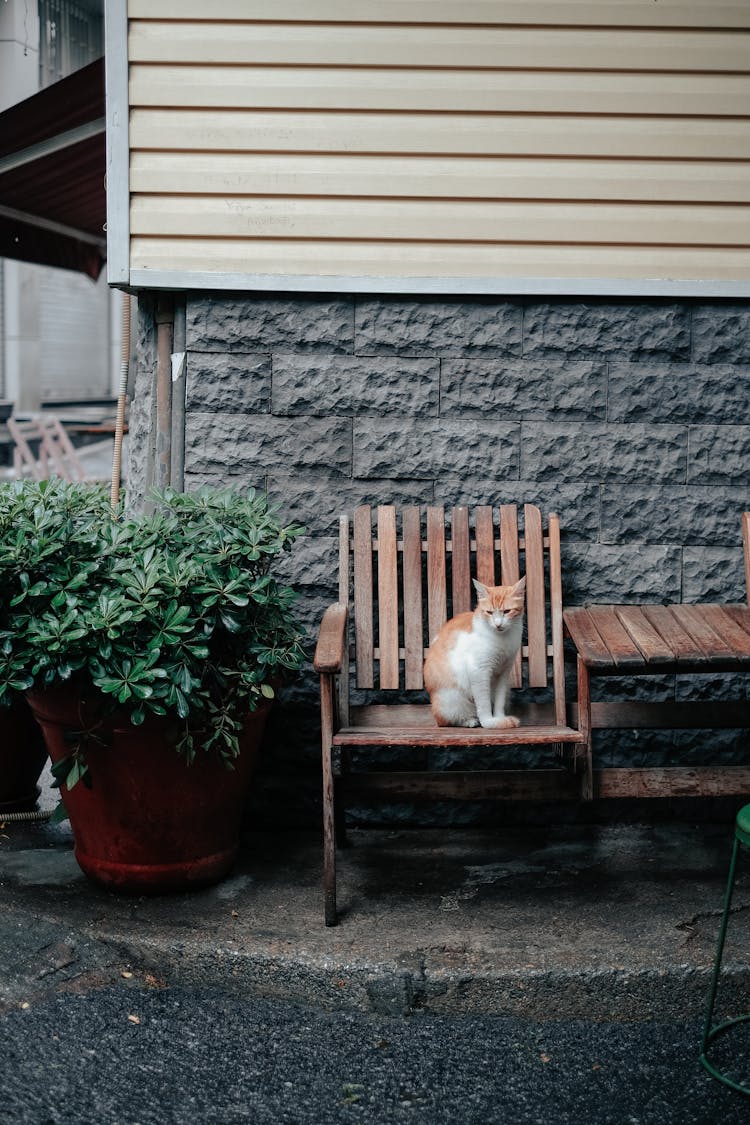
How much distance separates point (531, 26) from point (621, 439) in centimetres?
148

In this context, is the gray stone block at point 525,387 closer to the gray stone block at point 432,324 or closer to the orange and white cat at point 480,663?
the gray stone block at point 432,324

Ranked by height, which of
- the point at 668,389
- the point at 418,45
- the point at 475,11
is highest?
the point at 475,11

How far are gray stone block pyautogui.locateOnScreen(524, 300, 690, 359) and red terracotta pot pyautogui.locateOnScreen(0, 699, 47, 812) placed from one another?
2259 millimetres

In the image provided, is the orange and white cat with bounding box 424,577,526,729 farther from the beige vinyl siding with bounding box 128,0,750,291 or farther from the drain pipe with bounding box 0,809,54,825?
the drain pipe with bounding box 0,809,54,825

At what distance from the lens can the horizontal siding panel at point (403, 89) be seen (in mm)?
3941

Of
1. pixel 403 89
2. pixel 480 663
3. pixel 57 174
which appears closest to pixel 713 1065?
pixel 480 663

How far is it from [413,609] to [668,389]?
49.1 inches

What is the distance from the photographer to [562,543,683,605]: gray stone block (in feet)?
13.6

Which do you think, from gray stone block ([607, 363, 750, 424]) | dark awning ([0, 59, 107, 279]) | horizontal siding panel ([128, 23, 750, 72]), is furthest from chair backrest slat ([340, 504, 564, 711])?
dark awning ([0, 59, 107, 279])

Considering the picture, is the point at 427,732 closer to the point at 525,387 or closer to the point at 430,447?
the point at 430,447

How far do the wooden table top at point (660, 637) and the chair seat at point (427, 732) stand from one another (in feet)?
0.89

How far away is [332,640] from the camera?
3367 millimetres

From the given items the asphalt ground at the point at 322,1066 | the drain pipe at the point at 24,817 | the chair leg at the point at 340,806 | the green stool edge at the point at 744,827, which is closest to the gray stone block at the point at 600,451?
the chair leg at the point at 340,806

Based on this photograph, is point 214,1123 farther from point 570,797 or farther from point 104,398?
point 104,398
